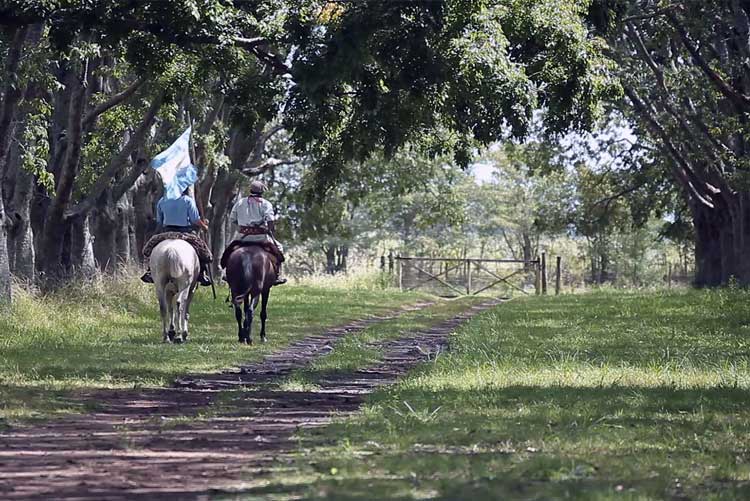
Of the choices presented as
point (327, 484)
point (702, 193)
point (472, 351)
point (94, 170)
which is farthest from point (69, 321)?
point (702, 193)

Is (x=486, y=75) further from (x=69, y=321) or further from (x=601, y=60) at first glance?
(x=69, y=321)

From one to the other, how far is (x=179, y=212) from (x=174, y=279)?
104 centimetres

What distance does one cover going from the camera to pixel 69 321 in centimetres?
1938

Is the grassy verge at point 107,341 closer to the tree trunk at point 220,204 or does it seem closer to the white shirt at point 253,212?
the white shirt at point 253,212

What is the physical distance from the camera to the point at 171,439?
8.64 meters

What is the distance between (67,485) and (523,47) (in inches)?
464

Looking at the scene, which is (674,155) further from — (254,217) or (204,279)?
(204,279)

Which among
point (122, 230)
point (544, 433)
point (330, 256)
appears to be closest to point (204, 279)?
point (544, 433)

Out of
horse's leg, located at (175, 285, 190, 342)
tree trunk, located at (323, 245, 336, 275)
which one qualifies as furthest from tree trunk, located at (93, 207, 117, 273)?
tree trunk, located at (323, 245, 336, 275)

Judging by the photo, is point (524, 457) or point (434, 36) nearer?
point (524, 457)

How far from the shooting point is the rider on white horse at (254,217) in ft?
59.3

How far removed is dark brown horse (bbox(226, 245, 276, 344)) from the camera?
17.9m

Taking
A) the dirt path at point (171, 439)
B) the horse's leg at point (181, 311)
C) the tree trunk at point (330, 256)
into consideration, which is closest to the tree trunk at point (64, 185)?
the horse's leg at point (181, 311)

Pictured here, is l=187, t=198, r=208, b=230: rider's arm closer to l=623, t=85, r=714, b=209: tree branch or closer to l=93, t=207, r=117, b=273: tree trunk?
l=93, t=207, r=117, b=273: tree trunk
